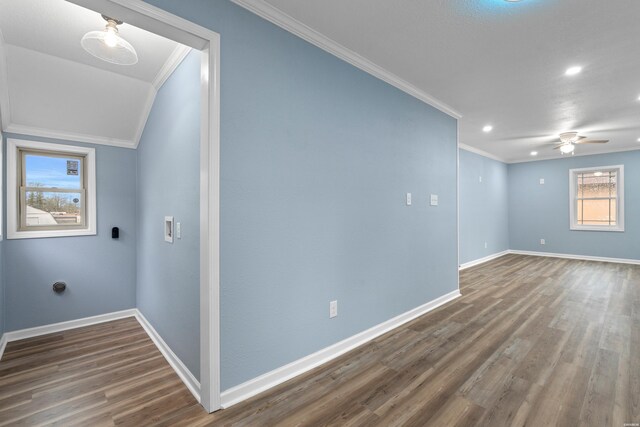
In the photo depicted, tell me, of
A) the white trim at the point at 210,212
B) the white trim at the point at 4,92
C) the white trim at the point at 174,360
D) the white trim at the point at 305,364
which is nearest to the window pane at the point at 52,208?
the white trim at the point at 4,92

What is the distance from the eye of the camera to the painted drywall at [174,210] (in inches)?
80.0

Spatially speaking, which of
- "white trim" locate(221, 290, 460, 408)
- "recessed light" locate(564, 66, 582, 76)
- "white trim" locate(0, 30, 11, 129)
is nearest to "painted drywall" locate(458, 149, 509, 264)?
"recessed light" locate(564, 66, 582, 76)

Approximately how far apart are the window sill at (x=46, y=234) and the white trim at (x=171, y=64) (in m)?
1.84

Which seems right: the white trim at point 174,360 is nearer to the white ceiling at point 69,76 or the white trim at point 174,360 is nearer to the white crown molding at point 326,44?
the white ceiling at point 69,76

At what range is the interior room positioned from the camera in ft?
5.96

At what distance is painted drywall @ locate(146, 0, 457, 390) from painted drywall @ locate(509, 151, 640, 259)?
626 centimetres

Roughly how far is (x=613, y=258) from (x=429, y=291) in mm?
6179

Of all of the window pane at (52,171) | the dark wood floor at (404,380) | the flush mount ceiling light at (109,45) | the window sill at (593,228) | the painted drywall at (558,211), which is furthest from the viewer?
the window sill at (593,228)

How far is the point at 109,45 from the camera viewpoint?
189 cm

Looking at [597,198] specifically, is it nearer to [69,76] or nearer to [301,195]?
[301,195]

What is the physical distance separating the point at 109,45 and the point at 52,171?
214 cm

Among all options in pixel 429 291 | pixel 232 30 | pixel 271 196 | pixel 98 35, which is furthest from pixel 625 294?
pixel 98 35

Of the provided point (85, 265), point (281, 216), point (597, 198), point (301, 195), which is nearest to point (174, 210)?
point (281, 216)

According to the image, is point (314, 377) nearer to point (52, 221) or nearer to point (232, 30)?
point (232, 30)
